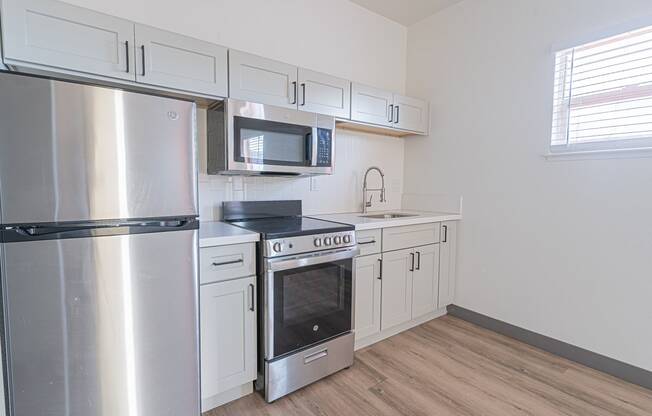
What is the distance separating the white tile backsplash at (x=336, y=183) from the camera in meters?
2.24

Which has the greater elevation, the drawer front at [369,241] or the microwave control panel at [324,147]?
Result: the microwave control panel at [324,147]

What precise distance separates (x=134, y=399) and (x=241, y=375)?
53 centimetres

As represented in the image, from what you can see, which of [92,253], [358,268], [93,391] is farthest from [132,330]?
[358,268]

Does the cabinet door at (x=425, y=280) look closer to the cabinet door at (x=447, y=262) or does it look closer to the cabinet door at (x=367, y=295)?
the cabinet door at (x=447, y=262)

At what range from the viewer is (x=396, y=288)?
8.11 ft

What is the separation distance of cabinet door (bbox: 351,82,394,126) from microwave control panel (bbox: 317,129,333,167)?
36 centimetres

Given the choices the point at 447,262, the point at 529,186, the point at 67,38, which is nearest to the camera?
the point at 67,38

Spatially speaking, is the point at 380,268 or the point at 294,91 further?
the point at 380,268

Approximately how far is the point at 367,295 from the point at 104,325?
1568 mm

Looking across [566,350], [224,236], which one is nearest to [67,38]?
[224,236]

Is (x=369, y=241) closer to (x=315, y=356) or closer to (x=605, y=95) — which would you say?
(x=315, y=356)

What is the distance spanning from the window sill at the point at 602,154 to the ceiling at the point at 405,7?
163 centimetres

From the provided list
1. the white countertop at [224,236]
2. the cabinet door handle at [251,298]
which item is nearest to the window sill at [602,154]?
the white countertop at [224,236]

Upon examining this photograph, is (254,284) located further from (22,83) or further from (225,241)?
(22,83)
